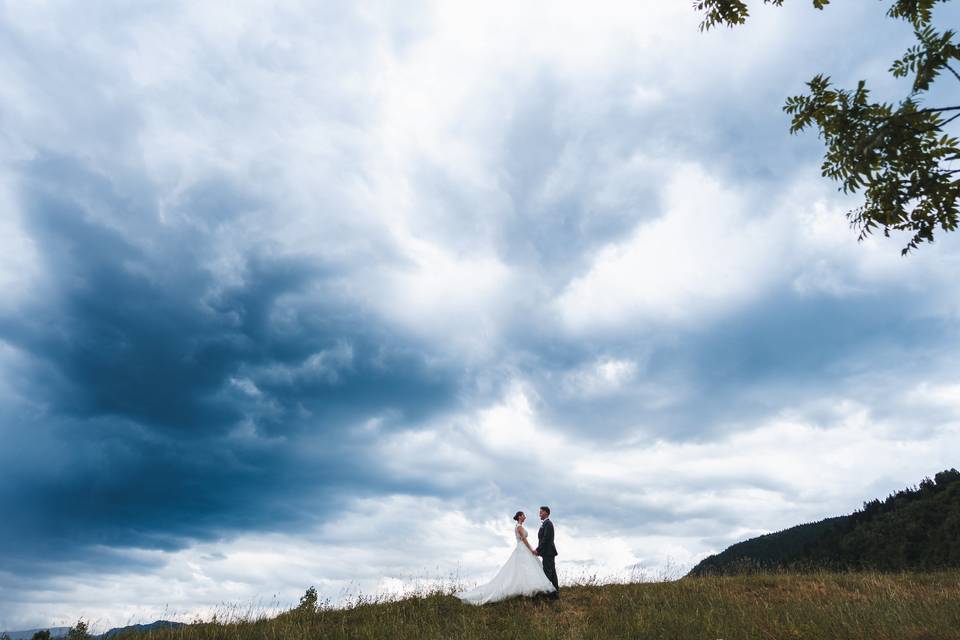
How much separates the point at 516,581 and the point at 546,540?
1513 millimetres

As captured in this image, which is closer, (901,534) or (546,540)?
(546,540)

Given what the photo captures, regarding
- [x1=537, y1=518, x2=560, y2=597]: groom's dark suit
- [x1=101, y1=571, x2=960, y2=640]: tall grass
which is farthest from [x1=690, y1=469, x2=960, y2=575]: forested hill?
[x1=537, y1=518, x2=560, y2=597]: groom's dark suit

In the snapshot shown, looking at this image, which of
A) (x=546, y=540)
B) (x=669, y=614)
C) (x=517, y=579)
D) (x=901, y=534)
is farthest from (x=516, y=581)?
(x=901, y=534)

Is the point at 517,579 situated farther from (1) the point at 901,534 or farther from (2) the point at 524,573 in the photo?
(1) the point at 901,534

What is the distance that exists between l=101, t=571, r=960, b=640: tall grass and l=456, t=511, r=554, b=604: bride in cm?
29

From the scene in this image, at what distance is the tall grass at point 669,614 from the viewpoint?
1148cm

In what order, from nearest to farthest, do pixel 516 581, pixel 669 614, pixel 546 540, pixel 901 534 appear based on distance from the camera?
1. pixel 669 614
2. pixel 516 581
3. pixel 546 540
4. pixel 901 534

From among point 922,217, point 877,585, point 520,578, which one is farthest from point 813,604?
point 922,217

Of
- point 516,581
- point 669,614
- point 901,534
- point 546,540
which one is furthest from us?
point 901,534

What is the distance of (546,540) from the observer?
17.7 meters

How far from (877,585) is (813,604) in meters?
4.98

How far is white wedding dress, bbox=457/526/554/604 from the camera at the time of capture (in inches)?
661

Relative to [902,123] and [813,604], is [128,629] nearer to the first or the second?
[813,604]

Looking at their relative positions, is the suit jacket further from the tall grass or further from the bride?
the tall grass
